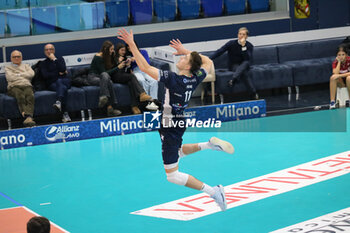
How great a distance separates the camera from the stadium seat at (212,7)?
15.2 m

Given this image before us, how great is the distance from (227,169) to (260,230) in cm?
250

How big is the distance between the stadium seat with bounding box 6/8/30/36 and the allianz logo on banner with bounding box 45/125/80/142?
152 inches

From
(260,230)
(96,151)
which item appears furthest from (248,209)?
(96,151)

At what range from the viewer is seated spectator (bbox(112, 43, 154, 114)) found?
11.7m

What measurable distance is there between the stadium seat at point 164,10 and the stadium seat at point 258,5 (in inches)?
79.1

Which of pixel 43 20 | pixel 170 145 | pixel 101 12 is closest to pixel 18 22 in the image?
pixel 43 20

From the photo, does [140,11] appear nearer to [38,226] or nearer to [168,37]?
[168,37]

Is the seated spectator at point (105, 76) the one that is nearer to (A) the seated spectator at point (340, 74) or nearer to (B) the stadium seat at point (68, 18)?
(B) the stadium seat at point (68, 18)

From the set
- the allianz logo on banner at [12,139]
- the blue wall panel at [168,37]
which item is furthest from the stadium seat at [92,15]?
the allianz logo on banner at [12,139]

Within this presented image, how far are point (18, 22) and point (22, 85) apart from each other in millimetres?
3082

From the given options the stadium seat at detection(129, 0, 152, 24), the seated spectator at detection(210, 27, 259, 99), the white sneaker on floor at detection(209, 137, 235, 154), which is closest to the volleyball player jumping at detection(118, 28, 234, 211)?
the white sneaker on floor at detection(209, 137, 235, 154)

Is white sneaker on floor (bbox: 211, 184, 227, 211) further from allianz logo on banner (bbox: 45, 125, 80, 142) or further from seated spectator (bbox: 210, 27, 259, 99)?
seated spectator (bbox: 210, 27, 259, 99)

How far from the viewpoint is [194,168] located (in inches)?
332

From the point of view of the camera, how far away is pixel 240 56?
12.8 metres
